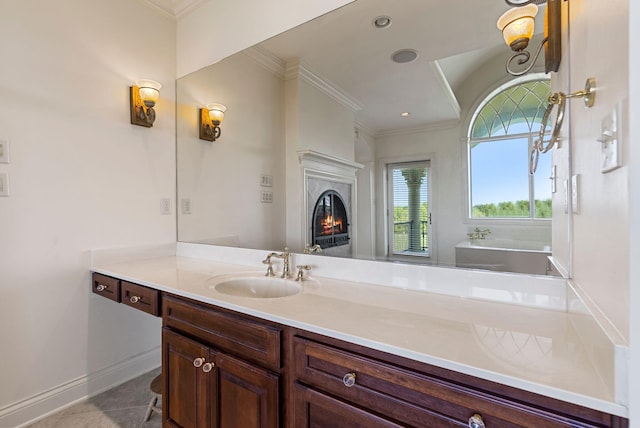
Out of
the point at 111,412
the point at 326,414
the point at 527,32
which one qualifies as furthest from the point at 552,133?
the point at 111,412

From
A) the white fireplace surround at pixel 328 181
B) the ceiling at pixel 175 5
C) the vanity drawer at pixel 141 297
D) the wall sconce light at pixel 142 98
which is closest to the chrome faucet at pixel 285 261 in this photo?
the white fireplace surround at pixel 328 181

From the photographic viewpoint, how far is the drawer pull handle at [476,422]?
0.67 metres

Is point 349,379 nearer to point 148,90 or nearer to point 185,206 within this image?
point 185,206

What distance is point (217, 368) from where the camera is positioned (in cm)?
116

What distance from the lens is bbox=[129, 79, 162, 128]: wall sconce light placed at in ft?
6.55

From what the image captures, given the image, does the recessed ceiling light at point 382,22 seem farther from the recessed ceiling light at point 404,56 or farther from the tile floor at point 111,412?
the tile floor at point 111,412

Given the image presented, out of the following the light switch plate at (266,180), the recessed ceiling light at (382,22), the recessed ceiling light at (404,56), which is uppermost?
the recessed ceiling light at (382,22)

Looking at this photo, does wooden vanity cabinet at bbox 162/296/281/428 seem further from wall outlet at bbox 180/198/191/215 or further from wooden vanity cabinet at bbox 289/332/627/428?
wall outlet at bbox 180/198/191/215

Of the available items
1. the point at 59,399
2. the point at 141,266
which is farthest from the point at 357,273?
the point at 59,399

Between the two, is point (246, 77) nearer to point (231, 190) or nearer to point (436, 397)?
point (231, 190)

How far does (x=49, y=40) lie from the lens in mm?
1674

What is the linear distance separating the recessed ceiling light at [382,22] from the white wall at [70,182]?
5.25 feet

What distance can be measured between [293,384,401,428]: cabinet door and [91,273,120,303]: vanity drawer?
126cm

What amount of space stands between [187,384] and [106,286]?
33.9 inches
